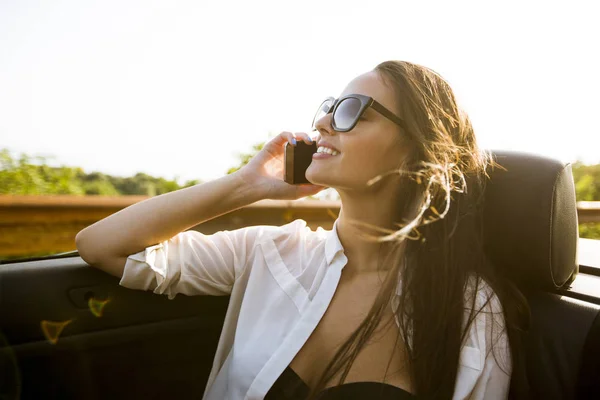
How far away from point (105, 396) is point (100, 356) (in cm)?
18

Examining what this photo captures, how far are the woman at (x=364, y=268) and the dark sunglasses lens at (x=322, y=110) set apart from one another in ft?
0.06

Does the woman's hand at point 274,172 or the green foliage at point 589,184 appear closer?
the woman's hand at point 274,172

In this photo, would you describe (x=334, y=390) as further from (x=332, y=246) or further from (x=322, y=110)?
(x=322, y=110)

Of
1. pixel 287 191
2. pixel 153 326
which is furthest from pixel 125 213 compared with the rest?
pixel 287 191

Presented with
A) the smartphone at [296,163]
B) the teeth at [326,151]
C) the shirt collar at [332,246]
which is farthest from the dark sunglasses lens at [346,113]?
the shirt collar at [332,246]

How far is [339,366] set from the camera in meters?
1.75

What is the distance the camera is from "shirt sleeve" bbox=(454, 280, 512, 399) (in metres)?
1.65

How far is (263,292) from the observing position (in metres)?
2.01

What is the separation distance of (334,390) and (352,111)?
1.08 metres

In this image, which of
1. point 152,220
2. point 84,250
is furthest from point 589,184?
point 84,250

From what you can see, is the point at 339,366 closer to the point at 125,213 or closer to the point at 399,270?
the point at 399,270

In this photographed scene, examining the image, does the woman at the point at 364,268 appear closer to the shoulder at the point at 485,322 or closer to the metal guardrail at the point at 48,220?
the shoulder at the point at 485,322

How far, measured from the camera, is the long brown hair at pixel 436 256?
5.67 ft

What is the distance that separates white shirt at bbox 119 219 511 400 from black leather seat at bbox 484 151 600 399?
13 centimetres
